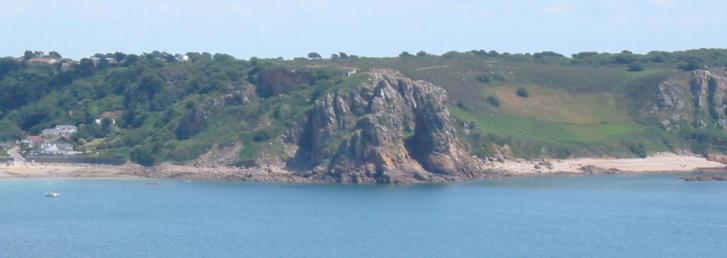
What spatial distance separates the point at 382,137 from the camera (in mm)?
101562

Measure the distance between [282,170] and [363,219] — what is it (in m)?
28.2

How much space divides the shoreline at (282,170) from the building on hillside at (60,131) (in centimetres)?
1347

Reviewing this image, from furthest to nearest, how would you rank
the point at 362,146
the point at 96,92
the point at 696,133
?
the point at 96,92 → the point at 696,133 → the point at 362,146

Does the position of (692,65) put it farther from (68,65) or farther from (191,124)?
(68,65)

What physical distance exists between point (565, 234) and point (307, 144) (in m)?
40.0

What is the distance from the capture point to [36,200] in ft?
288

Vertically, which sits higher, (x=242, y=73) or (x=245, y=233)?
(x=242, y=73)

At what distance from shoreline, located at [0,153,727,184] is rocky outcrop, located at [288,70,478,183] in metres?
1.71

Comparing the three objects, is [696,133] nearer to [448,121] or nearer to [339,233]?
[448,121]

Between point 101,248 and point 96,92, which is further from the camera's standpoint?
point 96,92

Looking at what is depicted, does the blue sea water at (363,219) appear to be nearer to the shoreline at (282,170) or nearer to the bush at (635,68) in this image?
the shoreline at (282,170)

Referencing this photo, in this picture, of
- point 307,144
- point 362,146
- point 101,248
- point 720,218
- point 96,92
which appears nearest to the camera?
point 101,248

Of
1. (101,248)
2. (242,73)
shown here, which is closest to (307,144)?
(242,73)

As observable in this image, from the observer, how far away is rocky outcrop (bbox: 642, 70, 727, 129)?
12912 centimetres
